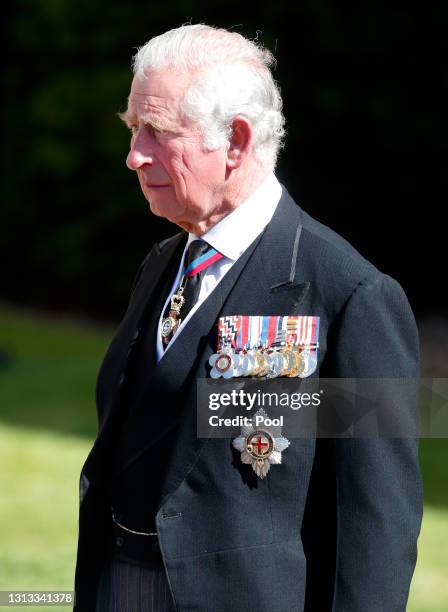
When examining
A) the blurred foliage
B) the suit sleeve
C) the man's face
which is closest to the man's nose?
the man's face

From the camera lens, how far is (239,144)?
7.74ft

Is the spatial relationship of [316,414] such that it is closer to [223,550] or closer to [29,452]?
[223,550]

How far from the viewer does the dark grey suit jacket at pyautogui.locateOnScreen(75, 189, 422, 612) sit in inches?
86.6

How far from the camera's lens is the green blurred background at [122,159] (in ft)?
37.0

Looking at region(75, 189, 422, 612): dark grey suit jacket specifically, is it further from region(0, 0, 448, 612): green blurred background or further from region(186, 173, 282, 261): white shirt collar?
region(0, 0, 448, 612): green blurred background

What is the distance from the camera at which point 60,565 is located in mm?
5371

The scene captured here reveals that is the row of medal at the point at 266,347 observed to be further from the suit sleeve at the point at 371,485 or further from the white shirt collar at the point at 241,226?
the white shirt collar at the point at 241,226

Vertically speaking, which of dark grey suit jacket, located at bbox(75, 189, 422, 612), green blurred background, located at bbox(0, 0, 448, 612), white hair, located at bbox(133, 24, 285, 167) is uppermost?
green blurred background, located at bbox(0, 0, 448, 612)

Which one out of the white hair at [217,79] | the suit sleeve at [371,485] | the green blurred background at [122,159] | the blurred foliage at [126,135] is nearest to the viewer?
the suit sleeve at [371,485]

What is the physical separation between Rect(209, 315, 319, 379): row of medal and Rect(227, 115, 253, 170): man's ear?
0.35 meters

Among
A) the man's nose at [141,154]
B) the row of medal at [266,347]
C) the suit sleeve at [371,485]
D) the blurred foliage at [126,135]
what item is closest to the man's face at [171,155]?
the man's nose at [141,154]

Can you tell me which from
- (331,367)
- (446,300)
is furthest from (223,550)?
(446,300)

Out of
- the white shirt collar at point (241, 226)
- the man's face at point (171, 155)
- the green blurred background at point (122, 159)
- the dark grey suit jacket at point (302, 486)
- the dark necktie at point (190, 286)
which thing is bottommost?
the dark grey suit jacket at point (302, 486)

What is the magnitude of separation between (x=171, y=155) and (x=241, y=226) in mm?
224
